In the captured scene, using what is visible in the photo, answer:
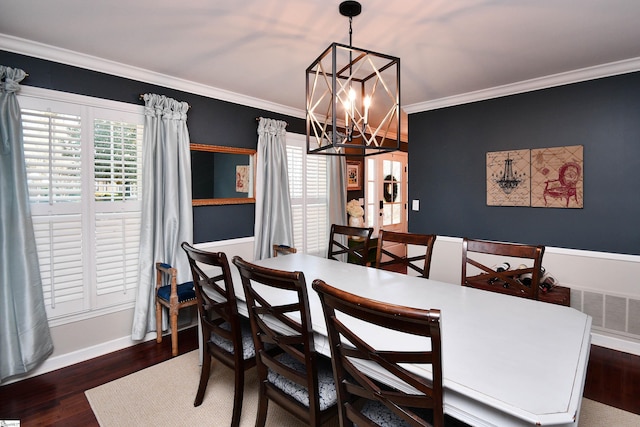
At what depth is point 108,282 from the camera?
2.76 m

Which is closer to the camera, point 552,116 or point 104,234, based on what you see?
point 104,234

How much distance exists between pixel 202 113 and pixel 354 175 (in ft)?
8.65

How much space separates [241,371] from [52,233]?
187 centimetres

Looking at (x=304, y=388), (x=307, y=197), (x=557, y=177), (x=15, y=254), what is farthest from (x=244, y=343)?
(x=557, y=177)

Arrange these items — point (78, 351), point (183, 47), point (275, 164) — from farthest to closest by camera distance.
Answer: point (275, 164), point (78, 351), point (183, 47)

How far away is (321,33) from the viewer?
2188mm

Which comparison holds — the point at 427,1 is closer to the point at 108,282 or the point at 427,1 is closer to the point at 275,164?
the point at 275,164

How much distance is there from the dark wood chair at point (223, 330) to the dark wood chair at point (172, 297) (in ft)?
2.53

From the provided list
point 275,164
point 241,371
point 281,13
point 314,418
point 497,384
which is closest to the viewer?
point 497,384

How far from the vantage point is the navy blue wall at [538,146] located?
110 inches

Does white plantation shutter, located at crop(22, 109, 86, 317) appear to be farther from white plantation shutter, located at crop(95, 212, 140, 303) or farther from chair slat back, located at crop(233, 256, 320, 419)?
chair slat back, located at crop(233, 256, 320, 419)

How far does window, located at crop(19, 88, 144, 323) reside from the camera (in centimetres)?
241

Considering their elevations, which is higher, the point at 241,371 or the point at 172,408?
the point at 241,371

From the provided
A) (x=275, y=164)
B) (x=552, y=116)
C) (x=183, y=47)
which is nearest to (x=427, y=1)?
(x=183, y=47)
